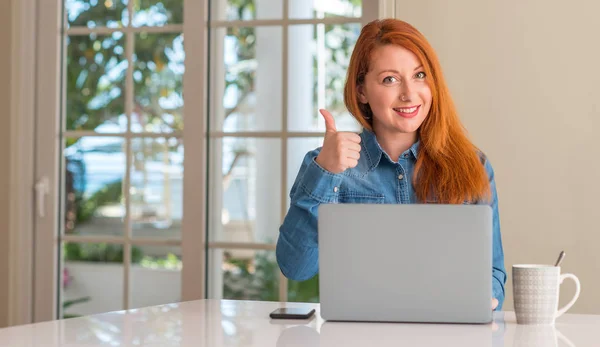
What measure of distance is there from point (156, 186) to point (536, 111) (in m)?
4.33

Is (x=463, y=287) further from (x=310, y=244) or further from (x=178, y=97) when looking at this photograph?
(x=178, y=97)

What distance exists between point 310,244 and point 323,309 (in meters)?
0.52

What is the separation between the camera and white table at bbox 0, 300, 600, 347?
1.27 meters

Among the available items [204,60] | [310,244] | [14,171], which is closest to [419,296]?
[310,244]

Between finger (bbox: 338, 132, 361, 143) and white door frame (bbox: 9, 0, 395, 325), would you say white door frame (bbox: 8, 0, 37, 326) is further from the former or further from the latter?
finger (bbox: 338, 132, 361, 143)

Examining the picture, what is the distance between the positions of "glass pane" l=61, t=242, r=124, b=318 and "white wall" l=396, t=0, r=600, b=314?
398 cm

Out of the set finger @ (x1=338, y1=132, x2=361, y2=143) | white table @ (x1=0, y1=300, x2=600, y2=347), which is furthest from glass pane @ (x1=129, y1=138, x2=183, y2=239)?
white table @ (x1=0, y1=300, x2=600, y2=347)

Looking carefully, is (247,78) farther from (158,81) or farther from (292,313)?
(292,313)

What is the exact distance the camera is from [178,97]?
6.79 m

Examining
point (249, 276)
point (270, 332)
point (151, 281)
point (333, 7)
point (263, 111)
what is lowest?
point (151, 281)

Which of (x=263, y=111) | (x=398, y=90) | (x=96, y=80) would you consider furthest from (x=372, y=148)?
(x=96, y=80)

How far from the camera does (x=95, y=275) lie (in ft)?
21.3

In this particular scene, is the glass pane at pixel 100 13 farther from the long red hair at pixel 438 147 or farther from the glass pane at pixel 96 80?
the long red hair at pixel 438 147

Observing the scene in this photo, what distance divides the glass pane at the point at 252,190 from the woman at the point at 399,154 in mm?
3302
